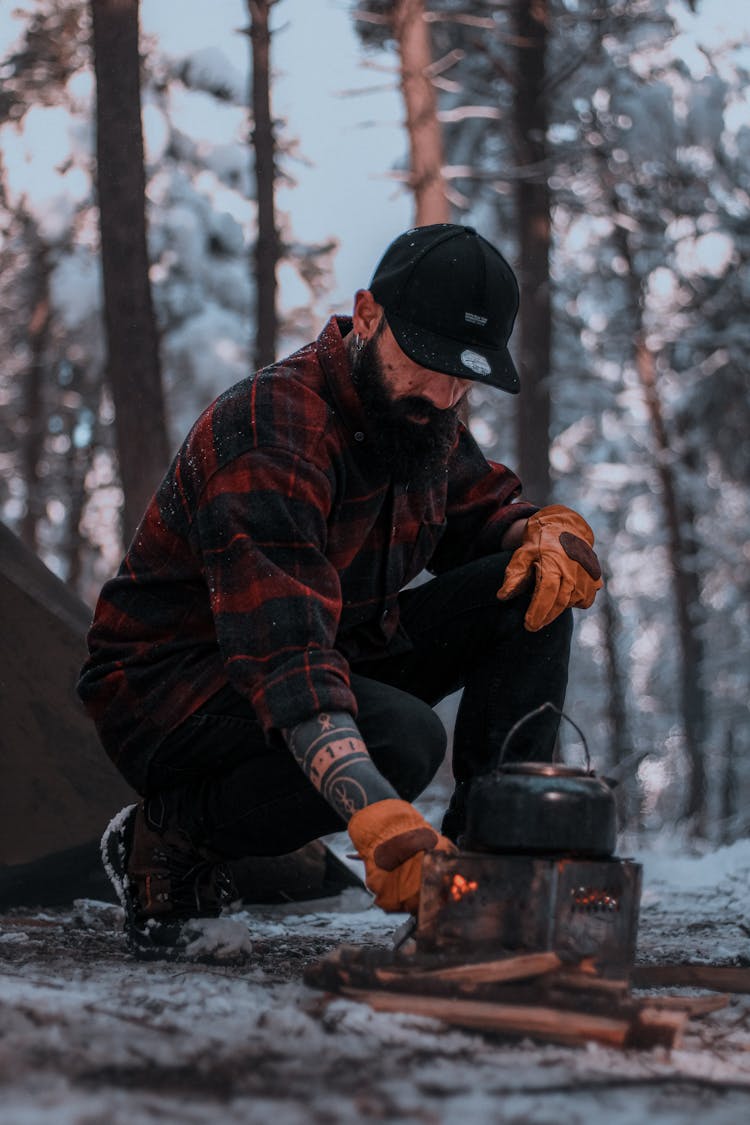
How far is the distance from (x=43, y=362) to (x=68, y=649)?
13160 mm

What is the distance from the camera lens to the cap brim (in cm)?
284

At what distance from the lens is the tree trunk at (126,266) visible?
7.28 m

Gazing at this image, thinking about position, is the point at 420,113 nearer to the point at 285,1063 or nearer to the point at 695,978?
the point at 695,978

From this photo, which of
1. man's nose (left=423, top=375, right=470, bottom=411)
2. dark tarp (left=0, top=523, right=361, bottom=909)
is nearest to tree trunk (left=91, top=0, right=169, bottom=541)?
dark tarp (left=0, top=523, right=361, bottom=909)

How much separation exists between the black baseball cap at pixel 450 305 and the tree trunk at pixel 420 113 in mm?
7528

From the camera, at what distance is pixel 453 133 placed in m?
14.5

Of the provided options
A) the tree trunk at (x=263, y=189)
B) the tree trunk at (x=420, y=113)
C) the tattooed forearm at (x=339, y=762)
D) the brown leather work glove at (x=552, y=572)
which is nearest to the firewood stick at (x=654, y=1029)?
the tattooed forearm at (x=339, y=762)

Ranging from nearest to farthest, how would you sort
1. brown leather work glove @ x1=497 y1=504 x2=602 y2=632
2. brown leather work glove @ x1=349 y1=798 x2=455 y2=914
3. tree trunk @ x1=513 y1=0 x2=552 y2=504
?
1. brown leather work glove @ x1=349 y1=798 x2=455 y2=914
2. brown leather work glove @ x1=497 y1=504 x2=602 y2=632
3. tree trunk @ x1=513 y1=0 x2=552 y2=504

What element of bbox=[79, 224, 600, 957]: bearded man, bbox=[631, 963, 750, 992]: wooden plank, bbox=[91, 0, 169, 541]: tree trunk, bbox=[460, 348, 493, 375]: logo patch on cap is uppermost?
bbox=[91, 0, 169, 541]: tree trunk

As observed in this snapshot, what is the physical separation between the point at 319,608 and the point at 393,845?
1.81 ft

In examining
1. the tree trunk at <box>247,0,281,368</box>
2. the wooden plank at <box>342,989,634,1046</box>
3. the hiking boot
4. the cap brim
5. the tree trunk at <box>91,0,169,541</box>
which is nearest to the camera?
the wooden plank at <box>342,989,634,1046</box>

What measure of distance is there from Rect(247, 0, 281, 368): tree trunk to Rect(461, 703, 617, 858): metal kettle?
8030 millimetres

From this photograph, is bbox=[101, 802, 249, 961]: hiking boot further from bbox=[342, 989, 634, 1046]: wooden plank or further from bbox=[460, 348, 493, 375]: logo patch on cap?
bbox=[460, 348, 493, 375]: logo patch on cap

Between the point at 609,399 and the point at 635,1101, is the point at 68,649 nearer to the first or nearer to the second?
the point at 635,1101
